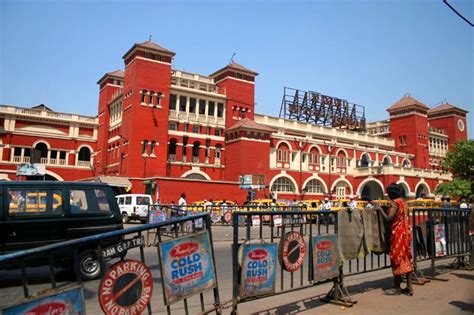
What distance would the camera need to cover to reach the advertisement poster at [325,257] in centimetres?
531

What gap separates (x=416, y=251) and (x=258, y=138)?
32690 mm

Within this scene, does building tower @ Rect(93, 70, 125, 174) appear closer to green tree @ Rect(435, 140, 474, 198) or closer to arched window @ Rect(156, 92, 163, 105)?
arched window @ Rect(156, 92, 163, 105)

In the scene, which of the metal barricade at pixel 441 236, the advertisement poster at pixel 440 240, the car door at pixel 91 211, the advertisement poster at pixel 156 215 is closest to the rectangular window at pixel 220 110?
the advertisement poster at pixel 156 215

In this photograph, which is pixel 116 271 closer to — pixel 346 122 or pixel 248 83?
pixel 248 83

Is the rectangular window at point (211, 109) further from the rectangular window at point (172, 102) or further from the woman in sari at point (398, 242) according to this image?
the woman in sari at point (398, 242)

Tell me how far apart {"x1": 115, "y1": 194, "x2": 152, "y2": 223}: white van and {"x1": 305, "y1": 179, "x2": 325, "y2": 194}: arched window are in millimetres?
25187

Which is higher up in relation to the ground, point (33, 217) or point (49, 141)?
point (49, 141)

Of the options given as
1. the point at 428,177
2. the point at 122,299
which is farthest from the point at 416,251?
the point at 428,177

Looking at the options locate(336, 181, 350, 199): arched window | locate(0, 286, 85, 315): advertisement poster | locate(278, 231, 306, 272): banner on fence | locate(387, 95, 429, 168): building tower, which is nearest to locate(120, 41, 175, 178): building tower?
locate(336, 181, 350, 199): arched window

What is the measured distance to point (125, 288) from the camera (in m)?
3.38

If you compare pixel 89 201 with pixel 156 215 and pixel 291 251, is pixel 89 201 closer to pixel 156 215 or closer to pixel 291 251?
pixel 291 251

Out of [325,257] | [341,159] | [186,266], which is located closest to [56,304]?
[186,266]

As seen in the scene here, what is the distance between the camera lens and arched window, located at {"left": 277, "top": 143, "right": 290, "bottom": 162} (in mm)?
43625

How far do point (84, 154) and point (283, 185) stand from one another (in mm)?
23646
